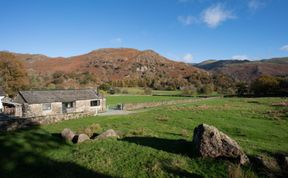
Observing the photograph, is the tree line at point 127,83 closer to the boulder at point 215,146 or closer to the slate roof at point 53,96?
the slate roof at point 53,96

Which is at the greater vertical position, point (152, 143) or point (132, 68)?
point (132, 68)

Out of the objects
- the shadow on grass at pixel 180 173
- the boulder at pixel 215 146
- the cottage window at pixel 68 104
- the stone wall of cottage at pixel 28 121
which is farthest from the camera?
the cottage window at pixel 68 104

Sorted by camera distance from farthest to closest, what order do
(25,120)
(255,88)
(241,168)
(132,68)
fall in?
(132,68) → (255,88) → (25,120) → (241,168)

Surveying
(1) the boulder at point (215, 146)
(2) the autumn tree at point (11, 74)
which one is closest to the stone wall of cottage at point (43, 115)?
(1) the boulder at point (215, 146)

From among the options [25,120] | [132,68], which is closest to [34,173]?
[25,120]

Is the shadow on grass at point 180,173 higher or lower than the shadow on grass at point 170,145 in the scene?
lower

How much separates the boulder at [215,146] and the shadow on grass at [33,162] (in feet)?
17.6

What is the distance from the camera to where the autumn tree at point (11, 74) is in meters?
58.1

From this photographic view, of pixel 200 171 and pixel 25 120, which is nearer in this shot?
pixel 200 171

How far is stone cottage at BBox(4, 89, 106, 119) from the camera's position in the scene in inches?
1458

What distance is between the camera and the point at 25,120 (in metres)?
27.5

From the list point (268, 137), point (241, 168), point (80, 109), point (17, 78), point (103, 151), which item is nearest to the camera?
point (241, 168)

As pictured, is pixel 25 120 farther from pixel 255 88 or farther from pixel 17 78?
pixel 255 88

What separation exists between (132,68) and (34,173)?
179111 millimetres
